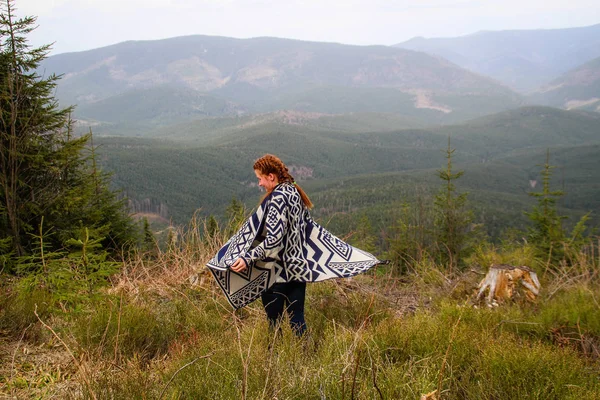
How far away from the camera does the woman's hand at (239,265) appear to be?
2912mm

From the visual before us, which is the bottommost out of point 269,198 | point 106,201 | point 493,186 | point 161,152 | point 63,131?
point 493,186

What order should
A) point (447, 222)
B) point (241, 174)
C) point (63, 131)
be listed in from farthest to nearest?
point (241, 174), point (447, 222), point (63, 131)

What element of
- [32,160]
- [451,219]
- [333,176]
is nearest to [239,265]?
[32,160]

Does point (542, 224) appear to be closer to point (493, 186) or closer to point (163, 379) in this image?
point (163, 379)

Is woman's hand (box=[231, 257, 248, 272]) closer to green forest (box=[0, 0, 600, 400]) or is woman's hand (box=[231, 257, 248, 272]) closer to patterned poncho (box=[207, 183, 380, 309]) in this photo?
patterned poncho (box=[207, 183, 380, 309])

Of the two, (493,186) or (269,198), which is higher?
(269,198)

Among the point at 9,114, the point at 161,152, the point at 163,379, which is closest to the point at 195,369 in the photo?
the point at 163,379

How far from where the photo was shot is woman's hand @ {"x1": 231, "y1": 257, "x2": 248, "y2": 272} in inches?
115

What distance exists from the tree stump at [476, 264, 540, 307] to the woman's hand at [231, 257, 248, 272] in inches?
106

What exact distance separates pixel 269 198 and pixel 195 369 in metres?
1.32

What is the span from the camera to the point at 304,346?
2.91 metres

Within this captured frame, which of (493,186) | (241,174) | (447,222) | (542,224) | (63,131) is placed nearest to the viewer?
(63,131)

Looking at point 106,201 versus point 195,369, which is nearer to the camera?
point 195,369

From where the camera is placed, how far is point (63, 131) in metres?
6.08
